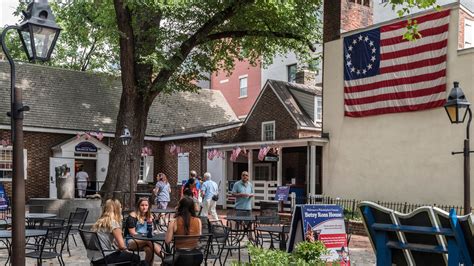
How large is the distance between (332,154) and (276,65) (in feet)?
51.3

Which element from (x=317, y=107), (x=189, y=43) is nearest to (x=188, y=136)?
(x=317, y=107)

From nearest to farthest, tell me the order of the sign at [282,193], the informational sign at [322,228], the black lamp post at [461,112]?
the informational sign at [322,228], the black lamp post at [461,112], the sign at [282,193]

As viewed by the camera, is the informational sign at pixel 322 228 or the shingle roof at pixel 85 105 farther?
the shingle roof at pixel 85 105

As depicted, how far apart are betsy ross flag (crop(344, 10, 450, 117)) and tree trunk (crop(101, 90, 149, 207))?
291 inches

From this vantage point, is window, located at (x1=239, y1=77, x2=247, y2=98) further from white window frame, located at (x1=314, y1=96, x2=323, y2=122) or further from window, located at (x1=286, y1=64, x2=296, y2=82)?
white window frame, located at (x1=314, y1=96, x2=323, y2=122)

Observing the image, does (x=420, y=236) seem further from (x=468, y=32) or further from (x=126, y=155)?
(x=126, y=155)

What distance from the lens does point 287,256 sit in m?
5.52

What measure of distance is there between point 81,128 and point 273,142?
10.2m

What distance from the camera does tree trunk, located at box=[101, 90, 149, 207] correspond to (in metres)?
19.2

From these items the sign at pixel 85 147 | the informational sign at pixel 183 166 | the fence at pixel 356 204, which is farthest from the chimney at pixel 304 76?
the sign at pixel 85 147

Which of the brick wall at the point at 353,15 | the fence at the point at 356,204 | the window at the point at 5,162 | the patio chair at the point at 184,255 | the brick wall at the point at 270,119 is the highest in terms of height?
the brick wall at the point at 353,15

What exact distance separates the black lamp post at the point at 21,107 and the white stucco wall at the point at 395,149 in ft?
44.7

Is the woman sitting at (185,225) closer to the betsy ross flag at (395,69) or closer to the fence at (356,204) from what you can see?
the fence at (356,204)

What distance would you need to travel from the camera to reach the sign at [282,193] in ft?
75.7
